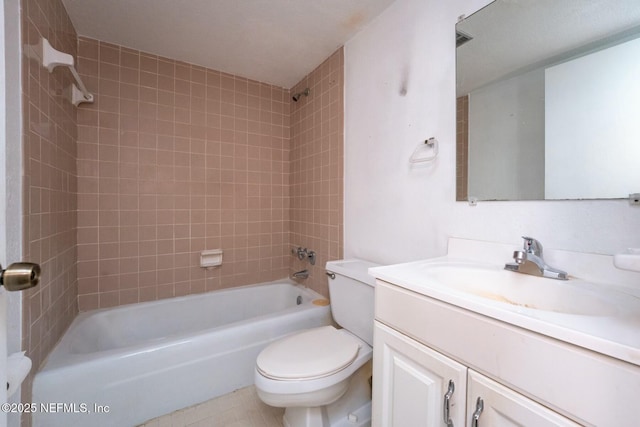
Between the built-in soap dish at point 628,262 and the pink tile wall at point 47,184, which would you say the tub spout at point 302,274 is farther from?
the built-in soap dish at point 628,262

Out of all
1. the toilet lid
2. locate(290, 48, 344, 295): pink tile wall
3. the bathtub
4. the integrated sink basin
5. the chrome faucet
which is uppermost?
locate(290, 48, 344, 295): pink tile wall

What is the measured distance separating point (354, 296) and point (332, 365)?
14.4 inches

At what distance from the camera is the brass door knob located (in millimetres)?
386

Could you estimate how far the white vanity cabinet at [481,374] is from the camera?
427 mm

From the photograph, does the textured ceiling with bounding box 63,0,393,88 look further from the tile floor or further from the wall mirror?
the tile floor

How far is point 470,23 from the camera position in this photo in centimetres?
105

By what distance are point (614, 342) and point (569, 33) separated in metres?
0.98

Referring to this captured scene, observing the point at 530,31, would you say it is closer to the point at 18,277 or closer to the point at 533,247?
the point at 533,247

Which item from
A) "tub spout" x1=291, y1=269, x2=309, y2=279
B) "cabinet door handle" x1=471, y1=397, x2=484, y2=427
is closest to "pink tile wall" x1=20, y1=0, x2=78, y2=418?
"tub spout" x1=291, y1=269, x2=309, y2=279

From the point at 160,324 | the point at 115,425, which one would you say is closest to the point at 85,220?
the point at 160,324

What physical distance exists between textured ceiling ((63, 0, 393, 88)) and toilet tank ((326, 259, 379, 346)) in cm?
145

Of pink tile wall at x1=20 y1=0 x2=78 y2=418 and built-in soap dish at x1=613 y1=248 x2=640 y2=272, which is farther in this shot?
pink tile wall at x1=20 y1=0 x2=78 y2=418

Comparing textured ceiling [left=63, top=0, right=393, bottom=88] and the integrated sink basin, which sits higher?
textured ceiling [left=63, top=0, right=393, bottom=88]

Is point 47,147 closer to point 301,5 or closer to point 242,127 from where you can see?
point 242,127
